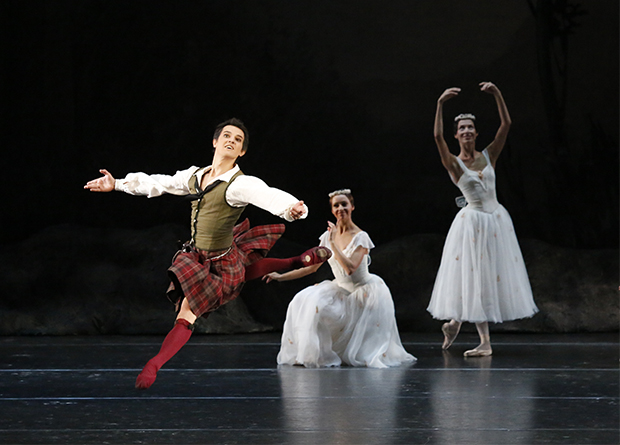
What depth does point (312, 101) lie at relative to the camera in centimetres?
632

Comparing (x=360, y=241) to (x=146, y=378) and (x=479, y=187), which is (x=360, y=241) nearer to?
(x=479, y=187)

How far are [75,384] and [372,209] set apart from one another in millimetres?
3109

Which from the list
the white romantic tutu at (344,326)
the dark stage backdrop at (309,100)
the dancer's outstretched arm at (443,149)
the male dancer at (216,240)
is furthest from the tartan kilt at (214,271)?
the dark stage backdrop at (309,100)

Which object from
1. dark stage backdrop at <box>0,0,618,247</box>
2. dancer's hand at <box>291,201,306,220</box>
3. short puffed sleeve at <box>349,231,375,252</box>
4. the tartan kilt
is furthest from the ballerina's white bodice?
dancer's hand at <box>291,201,306,220</box>

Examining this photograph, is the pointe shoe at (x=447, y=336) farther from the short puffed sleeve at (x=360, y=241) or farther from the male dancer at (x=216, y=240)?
the male dancer at (x=216, y=240)

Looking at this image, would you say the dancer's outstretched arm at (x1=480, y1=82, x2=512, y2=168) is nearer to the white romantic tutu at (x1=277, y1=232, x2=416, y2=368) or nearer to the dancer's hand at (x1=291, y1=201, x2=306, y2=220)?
the white romantic tutu at (x1=277, y1=232, x2=416, y2=368)

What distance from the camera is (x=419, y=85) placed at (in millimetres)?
6363

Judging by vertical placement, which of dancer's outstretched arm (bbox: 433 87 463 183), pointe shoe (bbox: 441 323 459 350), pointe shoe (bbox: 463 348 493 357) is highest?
dancer's outstretched arm (bbox: 433 87 463 183)

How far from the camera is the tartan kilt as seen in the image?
2352 millimetres

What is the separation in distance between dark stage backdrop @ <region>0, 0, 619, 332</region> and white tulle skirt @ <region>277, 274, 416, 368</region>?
180 cm

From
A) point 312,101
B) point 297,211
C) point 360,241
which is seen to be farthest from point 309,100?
point 297,211

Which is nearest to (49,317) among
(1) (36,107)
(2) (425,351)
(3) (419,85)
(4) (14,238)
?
(4) (14,238)

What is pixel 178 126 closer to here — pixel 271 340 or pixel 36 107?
pixel 36 107

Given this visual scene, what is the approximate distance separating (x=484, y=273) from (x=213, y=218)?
264cm
